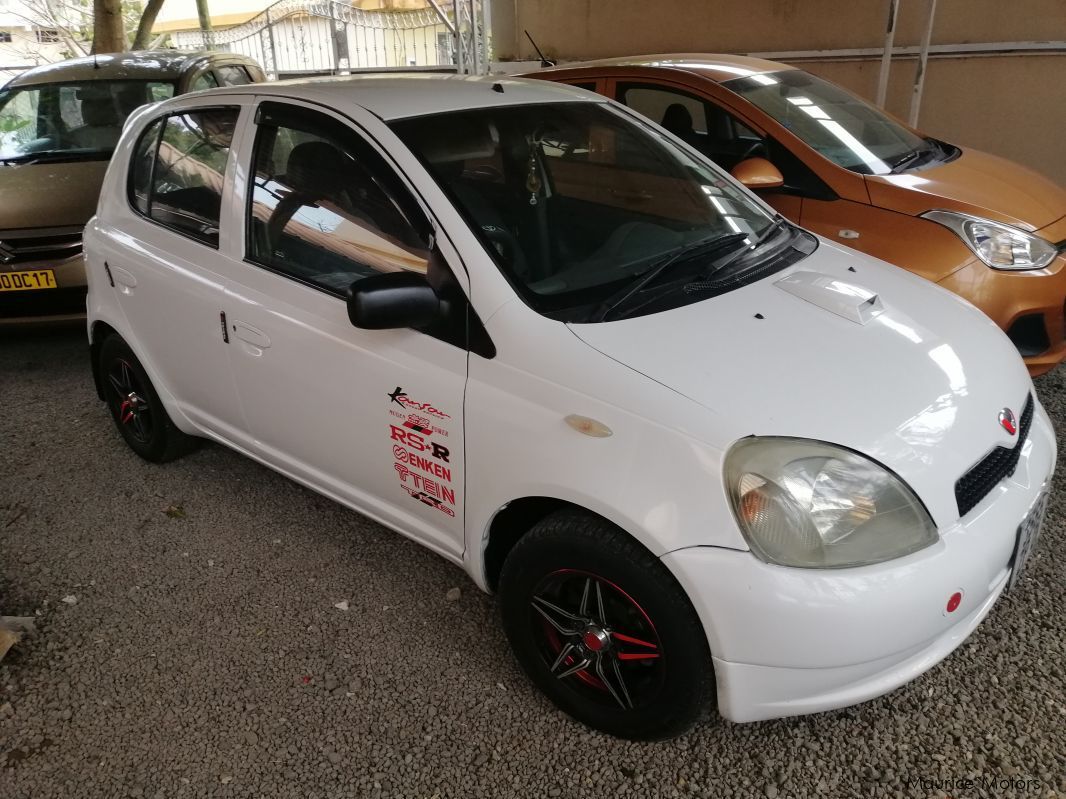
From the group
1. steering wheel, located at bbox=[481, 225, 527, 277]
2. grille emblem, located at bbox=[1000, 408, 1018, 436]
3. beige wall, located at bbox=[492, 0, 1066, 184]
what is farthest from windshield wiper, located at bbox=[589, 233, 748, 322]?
beige wall, located at bbox=[492, 0, 1066, 184]

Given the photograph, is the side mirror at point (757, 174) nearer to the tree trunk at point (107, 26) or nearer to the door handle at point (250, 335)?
the door handle at point (250, 335)

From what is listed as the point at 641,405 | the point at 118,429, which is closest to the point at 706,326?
the point at 641,405

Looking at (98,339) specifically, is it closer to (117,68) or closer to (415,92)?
(415,92)

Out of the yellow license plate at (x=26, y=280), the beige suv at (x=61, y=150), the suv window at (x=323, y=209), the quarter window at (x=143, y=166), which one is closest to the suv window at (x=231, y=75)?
the beige suv at (x=61, y=150)

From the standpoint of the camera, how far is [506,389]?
218cm

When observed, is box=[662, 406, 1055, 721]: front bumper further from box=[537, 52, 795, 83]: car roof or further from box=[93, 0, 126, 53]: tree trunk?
box=[93, 0, 126, 53]: tree trunk

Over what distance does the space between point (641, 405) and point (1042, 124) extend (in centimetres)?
724

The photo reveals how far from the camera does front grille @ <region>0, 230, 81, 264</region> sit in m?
4.87

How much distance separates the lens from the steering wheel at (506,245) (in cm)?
231

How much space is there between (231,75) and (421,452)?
5343 millimetres

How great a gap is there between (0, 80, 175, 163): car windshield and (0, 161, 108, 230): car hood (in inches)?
8.0

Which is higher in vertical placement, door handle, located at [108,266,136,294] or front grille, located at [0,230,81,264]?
door handle, located at [108,266,136,294]

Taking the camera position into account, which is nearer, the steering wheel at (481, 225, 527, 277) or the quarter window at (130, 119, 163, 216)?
the steering wheel at (481, 225, 527, 277)

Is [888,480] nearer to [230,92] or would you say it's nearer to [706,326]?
[706,326]
